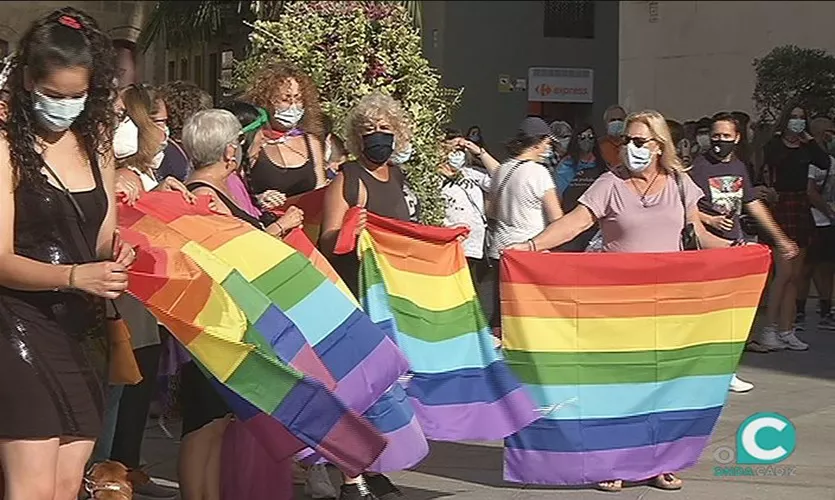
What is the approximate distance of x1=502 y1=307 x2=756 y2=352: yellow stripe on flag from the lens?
19.4ft

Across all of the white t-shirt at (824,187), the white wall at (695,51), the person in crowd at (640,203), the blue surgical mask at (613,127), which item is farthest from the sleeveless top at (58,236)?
the white wall at (695,51)

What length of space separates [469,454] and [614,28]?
79.2ft

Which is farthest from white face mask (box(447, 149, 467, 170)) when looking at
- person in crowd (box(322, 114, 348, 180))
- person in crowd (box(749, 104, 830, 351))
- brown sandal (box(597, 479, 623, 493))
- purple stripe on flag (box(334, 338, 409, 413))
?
purple stripe on flag (box(334, 338, 409, 413))

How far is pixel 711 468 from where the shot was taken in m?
6.75

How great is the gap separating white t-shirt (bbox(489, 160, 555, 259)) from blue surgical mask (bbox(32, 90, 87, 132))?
4151 millimetres

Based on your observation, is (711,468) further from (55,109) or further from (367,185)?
(55,109)

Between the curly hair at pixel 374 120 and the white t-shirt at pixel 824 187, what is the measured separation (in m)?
5.90

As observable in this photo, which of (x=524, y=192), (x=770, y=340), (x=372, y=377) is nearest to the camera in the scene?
(x=372, y=377)

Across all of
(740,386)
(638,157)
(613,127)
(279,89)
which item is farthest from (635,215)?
(613,127)

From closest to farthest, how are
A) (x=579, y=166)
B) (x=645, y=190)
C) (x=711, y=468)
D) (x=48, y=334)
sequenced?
(x=48, y=334)
(x=645, y=190)
(x=711, y=468)
(x=579, y=166)

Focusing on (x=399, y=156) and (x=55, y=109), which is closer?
(x=55, y=109)

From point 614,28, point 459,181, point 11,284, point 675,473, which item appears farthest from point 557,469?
point 614,28

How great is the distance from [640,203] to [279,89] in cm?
195

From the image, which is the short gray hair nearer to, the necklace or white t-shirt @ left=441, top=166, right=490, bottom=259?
the necklace
